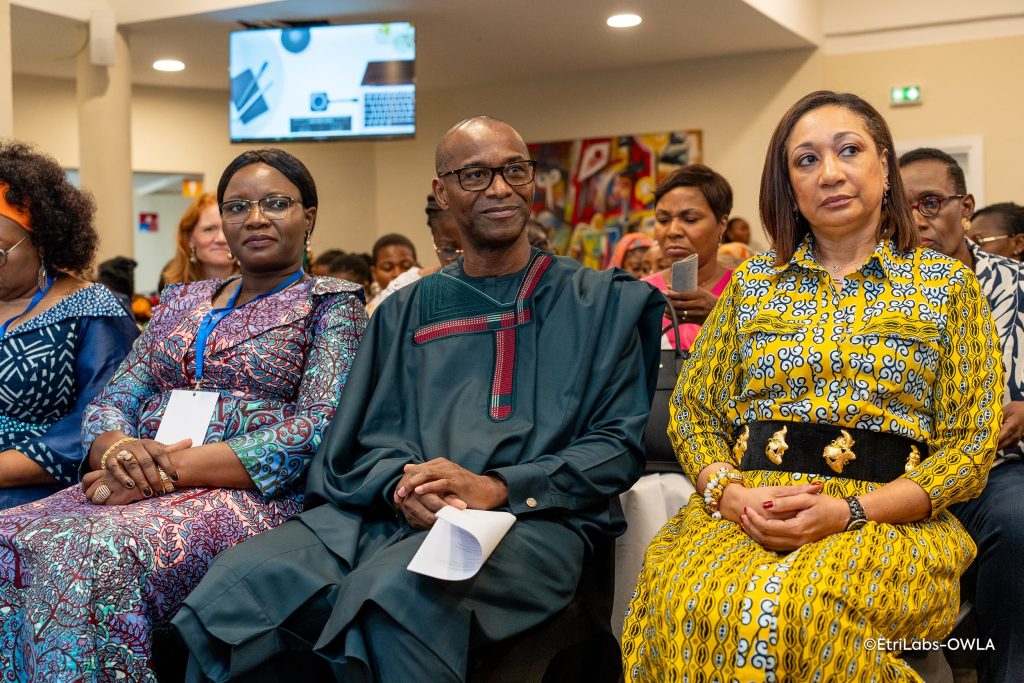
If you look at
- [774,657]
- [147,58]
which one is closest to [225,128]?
[147,58]

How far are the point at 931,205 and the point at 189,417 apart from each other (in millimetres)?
2355

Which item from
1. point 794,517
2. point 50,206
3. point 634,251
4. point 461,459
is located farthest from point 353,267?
point 794,517

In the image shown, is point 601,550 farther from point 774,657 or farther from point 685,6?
point 685,6

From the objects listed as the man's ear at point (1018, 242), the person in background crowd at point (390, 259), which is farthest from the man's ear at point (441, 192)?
the person in background crowd at point (390, 259)

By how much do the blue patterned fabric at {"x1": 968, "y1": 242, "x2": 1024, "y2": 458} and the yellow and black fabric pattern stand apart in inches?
22.9

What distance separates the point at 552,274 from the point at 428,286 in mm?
360

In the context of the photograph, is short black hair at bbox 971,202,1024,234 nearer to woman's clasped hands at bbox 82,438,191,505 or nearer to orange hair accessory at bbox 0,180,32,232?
woman's clasped hands at bbox 82,438,191,505

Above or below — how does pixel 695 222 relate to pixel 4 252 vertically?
above

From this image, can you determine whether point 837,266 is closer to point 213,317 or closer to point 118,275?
point 213,317

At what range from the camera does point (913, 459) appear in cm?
252

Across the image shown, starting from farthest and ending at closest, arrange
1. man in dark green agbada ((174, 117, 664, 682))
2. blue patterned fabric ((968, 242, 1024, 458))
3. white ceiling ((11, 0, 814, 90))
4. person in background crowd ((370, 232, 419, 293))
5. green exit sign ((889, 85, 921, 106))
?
1. green exit sign ((889, 85, 921, 106))
2. white ceiling ((11, 0, 814, 90))
3. person in background crowd ((370, 232, 419, 293))
4. blue patterned fabric ((968, 242, 1024, 458))
5. man in dark green agbada ((174, 117, 664, 682))

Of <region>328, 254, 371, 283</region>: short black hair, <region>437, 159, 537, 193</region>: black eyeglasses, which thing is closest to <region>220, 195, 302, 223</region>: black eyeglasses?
<region>437, 159, 537, 193</region>: black eyeglasses

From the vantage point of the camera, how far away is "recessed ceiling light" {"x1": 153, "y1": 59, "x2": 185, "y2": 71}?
975cm

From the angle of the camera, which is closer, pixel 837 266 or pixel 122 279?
pixel 837 266
